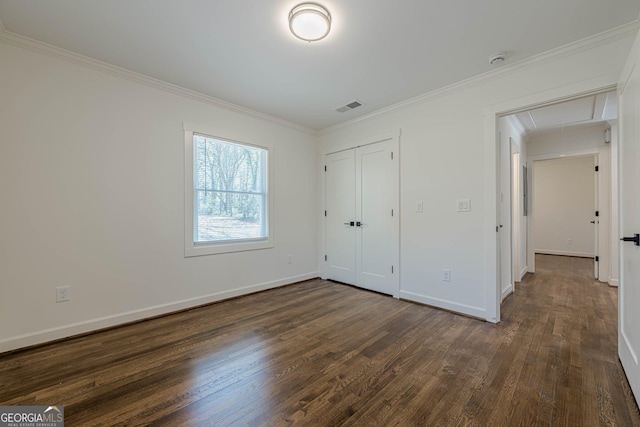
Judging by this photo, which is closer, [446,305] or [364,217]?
[446,305]

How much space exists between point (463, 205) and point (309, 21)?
234cm

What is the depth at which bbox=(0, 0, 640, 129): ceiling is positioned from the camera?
1.86 metres

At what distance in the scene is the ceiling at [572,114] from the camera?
10.8ft

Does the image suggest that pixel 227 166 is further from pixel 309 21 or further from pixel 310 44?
pixel 309 21

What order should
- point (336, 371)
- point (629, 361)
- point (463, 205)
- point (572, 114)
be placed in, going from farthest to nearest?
point (572, 114) < point (463, 205) < point (336, 371) < point (629, 361)

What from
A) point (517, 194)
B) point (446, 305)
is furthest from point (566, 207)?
point (446, 305)

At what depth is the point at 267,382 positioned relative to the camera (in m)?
1.77

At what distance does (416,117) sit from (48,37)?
143 inches

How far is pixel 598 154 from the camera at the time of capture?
4383 mm

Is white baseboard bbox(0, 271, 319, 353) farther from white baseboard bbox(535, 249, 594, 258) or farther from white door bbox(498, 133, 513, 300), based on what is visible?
white baseboard bbox(535, 249, 594, 258)

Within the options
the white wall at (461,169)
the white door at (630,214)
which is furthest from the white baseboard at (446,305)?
the white door at (630,214)

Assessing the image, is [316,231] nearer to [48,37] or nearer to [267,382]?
[267,382]

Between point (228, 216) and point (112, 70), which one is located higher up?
point (112, 70)

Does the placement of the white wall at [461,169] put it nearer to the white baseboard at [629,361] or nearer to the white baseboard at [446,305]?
the white baseboard at [446,305]
